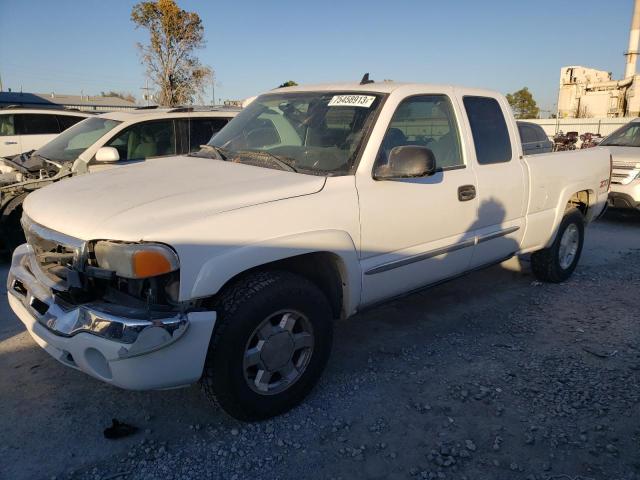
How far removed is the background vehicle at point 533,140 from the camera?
508cm

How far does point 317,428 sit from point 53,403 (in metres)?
1.64

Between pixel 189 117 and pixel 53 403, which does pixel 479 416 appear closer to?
pixel 53 403

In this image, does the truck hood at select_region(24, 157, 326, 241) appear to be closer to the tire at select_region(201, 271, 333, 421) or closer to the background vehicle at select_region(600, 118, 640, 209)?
the tire at select_region(201, 271, 333, 421)

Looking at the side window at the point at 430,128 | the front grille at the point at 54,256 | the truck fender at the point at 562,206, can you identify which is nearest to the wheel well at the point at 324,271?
the side window at the point at 430,128

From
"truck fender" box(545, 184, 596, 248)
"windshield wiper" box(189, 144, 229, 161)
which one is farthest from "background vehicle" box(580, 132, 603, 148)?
"windshield wiper" box(189, 144, 229, 161)

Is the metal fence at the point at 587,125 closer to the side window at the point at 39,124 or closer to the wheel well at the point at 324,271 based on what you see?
the side window at the point at 39,124

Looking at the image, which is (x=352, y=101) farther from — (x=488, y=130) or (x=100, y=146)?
(x=100, y=146)

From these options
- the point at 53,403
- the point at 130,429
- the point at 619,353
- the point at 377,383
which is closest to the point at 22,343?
the point at 53,403

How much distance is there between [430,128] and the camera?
3.84 metres

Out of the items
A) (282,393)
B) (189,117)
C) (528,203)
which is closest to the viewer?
(282,393)

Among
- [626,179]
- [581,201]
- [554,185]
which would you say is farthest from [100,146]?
[626,179]

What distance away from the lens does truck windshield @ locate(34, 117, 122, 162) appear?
669 cm

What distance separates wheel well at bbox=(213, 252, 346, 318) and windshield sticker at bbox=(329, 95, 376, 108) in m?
1.11

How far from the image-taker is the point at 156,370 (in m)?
2.41
